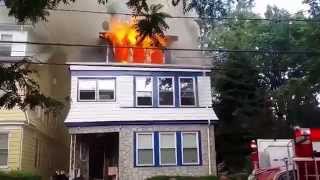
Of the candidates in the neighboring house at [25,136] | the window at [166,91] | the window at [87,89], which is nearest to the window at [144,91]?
the window at [166,91]

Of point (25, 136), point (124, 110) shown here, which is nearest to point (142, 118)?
point (124, 110)

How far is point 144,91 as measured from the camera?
75.0 ft

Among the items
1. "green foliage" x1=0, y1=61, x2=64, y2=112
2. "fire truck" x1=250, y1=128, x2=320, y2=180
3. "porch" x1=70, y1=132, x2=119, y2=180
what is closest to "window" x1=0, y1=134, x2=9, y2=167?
"porch" x1=70, y1=132, x2=119, y2=180

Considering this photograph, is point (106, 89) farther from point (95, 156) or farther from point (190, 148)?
point (190, 148)

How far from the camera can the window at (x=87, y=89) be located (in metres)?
22.4

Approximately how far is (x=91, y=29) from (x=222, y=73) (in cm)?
1818

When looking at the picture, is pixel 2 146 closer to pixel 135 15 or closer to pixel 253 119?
pixel 253 119

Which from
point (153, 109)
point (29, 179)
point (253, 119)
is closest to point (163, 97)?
point (153, 109)

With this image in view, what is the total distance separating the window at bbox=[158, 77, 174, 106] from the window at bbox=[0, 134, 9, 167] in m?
6.74

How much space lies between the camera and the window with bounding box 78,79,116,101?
73.6 feet

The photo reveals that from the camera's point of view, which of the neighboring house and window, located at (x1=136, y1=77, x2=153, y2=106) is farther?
window, located at (x1=136, y1=77, x2=153, y2=106)

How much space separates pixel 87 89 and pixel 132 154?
11.4ft

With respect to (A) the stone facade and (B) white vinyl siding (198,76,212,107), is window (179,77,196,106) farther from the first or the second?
(A) the stone facade

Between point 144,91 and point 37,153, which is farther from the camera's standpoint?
point 37,153
